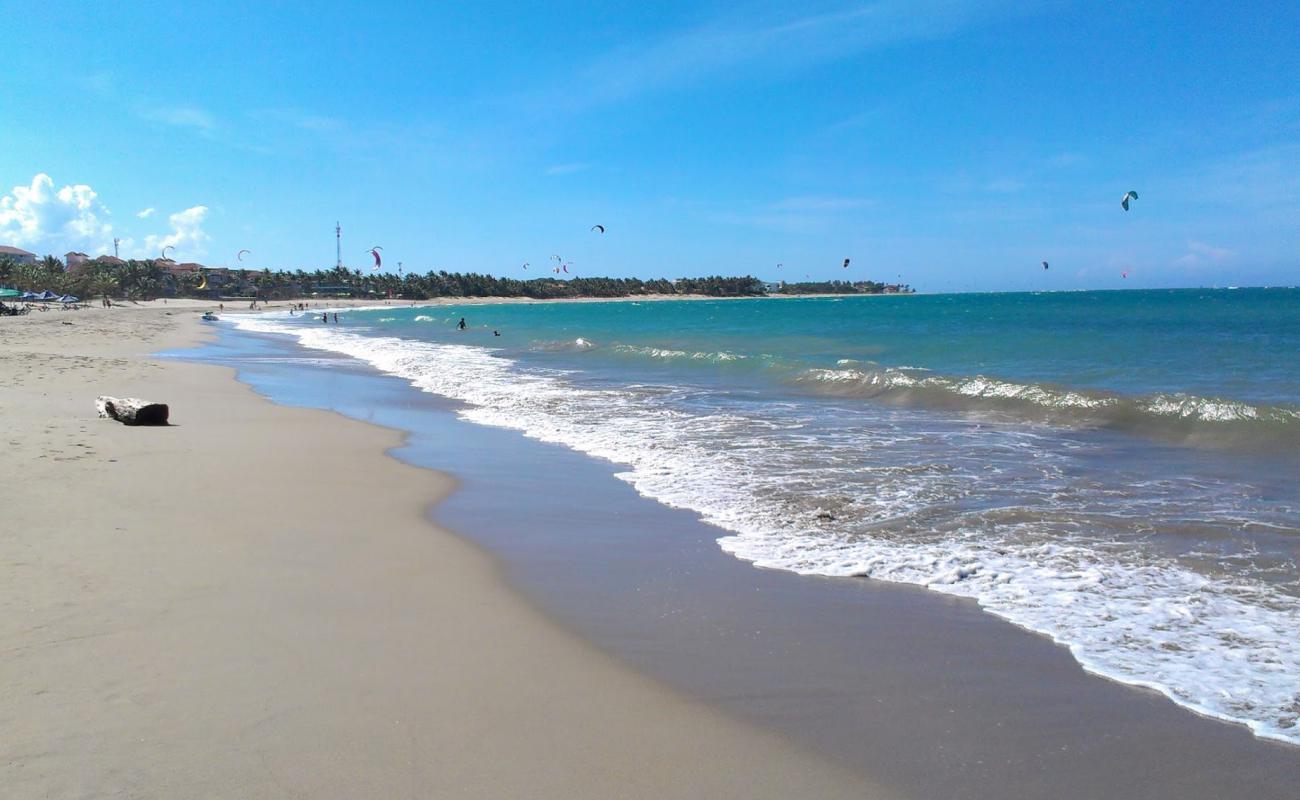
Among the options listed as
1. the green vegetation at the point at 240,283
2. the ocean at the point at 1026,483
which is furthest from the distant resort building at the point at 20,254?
the ocean at the point at 1026,483

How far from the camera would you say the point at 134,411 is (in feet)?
37.8

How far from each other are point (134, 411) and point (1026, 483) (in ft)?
38.9

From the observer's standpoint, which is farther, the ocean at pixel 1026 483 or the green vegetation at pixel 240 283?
the green vegetation at pixel 240 283

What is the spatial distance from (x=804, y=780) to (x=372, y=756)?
1770 mm

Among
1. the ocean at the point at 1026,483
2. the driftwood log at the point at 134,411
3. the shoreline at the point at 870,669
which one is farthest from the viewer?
the driftwood log at the point at 134,411

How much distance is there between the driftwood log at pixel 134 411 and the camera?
453 inches

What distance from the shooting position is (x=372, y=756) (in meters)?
3.31

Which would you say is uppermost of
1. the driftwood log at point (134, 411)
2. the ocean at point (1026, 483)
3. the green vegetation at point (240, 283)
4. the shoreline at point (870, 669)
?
the green vegetation at point (240, 283)

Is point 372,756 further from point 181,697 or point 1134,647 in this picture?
point 1134,647

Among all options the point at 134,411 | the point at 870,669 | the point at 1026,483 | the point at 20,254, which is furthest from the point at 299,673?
the point at 20,254

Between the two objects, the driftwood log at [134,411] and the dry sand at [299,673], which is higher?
the driftwood log at [134,411]

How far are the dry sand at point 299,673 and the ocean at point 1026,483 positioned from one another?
7.71 feet

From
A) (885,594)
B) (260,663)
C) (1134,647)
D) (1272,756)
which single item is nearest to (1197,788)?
(1272,756)

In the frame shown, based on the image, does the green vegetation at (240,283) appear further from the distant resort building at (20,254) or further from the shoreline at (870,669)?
the shoreline at (870,669)
